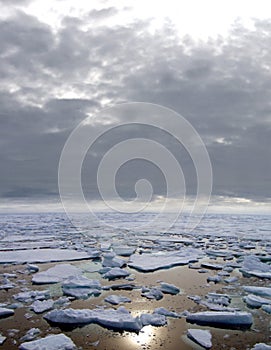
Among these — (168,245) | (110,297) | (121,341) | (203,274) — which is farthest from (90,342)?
(168,245)

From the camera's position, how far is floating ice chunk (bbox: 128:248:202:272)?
10562 millimetres

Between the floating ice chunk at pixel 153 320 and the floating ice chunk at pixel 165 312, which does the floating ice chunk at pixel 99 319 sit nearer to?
the floating ice chunk at pixel 153 320

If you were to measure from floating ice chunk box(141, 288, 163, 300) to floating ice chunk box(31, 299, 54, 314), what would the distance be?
2.02 meters

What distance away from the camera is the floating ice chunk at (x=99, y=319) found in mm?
5703

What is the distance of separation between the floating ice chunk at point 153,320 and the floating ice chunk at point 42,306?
1.86m

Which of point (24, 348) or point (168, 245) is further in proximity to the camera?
point (168, 245)

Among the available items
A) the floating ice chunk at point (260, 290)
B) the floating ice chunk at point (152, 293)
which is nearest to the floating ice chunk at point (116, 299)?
the floating ice chunk at point (152, 293)

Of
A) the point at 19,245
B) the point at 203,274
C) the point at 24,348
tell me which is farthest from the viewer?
the point at 19,245

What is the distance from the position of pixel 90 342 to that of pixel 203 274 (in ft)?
17.4

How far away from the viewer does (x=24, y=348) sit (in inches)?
186

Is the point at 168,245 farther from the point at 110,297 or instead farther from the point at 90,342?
the point at 90,342

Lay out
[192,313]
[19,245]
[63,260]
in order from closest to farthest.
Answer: [192,313] → [63,260] → [19,245]

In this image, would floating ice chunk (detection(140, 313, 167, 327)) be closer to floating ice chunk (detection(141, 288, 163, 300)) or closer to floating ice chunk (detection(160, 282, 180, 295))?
floating ice chunk (detection(141, 288, 163, 300))

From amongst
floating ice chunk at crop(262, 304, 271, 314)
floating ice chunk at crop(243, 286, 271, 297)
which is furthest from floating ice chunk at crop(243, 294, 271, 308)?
floating ice chunk at crop(243, 286, 271, 297)
